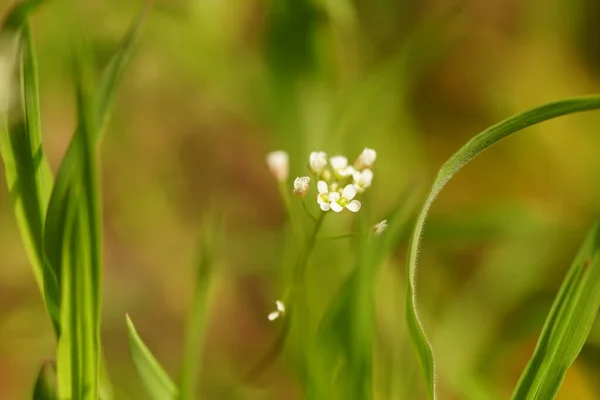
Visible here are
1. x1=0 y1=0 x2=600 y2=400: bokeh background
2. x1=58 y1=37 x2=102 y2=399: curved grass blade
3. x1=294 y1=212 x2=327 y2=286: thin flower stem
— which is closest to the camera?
x1=58 y1=37 x2=102 y2=399: curved grass blade

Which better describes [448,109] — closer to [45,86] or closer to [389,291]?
[389,291]

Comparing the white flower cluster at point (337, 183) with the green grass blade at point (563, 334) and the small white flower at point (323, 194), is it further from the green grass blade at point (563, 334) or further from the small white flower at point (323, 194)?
the green grass blade at point (563, 334)

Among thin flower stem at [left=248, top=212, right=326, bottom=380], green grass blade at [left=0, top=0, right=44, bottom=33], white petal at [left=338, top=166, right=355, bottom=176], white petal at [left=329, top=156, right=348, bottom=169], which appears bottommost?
thin flower stem at [left=248, top=212, right=326, bottom=380]

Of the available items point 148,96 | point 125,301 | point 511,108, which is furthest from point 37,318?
point 511,108

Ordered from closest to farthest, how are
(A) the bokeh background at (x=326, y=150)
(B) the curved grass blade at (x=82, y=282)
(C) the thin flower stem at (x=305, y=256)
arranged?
(B) the curved grass blade at (x=82, y=282) → (C) the thin flower stem at (x=305, y=256) → (A) the bokeh background at (x=326, y=150)

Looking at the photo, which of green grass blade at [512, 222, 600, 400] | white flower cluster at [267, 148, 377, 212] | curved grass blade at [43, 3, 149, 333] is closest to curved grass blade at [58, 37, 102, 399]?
curved grass blade at [43, 3, 149, 333]

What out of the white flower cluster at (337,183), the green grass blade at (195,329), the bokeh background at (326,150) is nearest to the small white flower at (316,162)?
the white flower cluster at (337,183)

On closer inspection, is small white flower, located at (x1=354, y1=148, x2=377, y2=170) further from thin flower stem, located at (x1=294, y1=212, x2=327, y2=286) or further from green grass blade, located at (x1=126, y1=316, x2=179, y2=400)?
green grass blade, located at (x1=126, y1=316, x2=179, y2=400)
